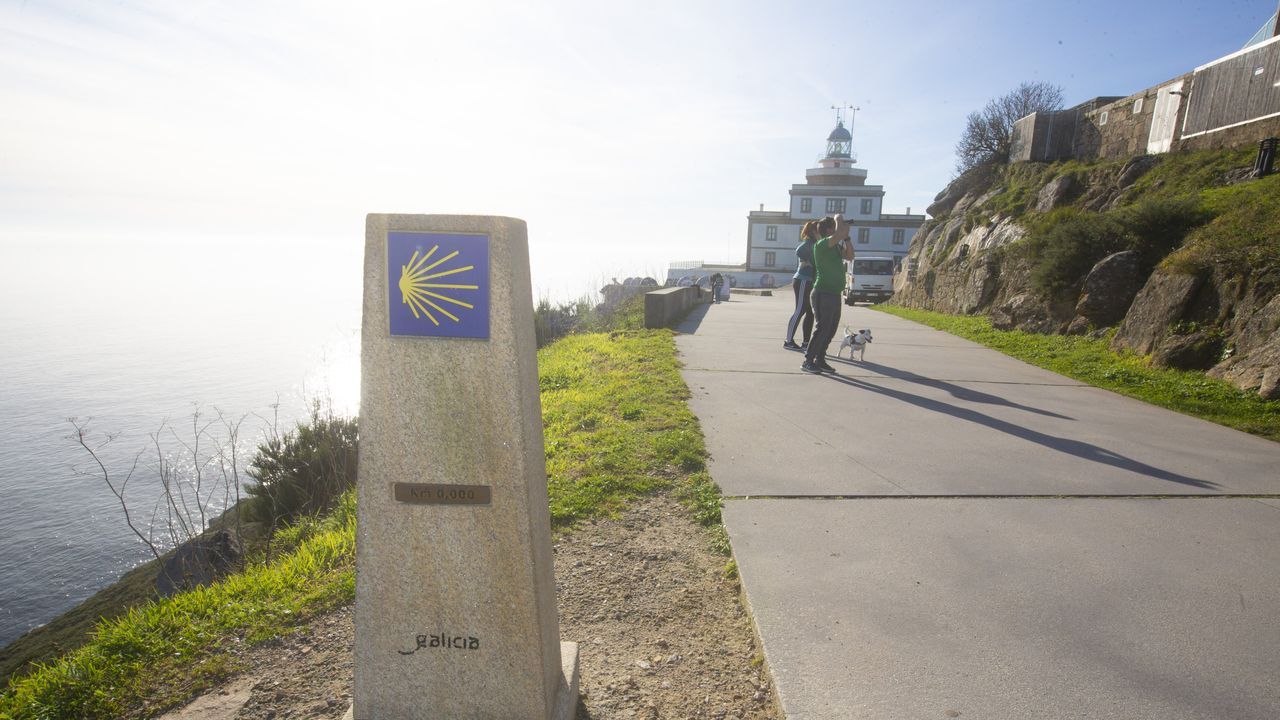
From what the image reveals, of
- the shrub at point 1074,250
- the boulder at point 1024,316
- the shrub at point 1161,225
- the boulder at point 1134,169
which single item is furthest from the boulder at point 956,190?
the shrub at point 1161,225

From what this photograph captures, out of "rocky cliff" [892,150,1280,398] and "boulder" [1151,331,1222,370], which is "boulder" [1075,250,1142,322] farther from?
"boulder" [1151,331,1222,370]

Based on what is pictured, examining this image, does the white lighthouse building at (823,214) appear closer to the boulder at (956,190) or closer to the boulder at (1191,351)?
the boulder at (956,190)

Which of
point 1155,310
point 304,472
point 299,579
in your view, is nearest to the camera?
point 299,579

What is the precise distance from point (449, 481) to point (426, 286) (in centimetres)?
55

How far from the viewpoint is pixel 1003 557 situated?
305 cm

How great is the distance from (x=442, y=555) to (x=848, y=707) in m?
1.42

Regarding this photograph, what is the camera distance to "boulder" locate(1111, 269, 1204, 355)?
8078 millimetres

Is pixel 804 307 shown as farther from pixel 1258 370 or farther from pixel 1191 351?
pixel 1258 370

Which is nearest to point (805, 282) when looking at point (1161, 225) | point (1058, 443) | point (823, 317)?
point (823, 317)

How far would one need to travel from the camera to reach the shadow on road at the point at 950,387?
6262 mm

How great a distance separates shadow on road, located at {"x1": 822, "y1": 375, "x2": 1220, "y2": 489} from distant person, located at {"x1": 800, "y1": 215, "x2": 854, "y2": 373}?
1.03 m

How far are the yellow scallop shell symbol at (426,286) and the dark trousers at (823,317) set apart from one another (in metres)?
6.43

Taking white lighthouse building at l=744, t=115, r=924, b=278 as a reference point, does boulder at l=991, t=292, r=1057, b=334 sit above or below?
below

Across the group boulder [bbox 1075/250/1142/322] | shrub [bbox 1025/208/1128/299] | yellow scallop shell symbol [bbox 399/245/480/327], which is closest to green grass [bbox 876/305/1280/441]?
boulder [bbox 1075/250/1142/322]
